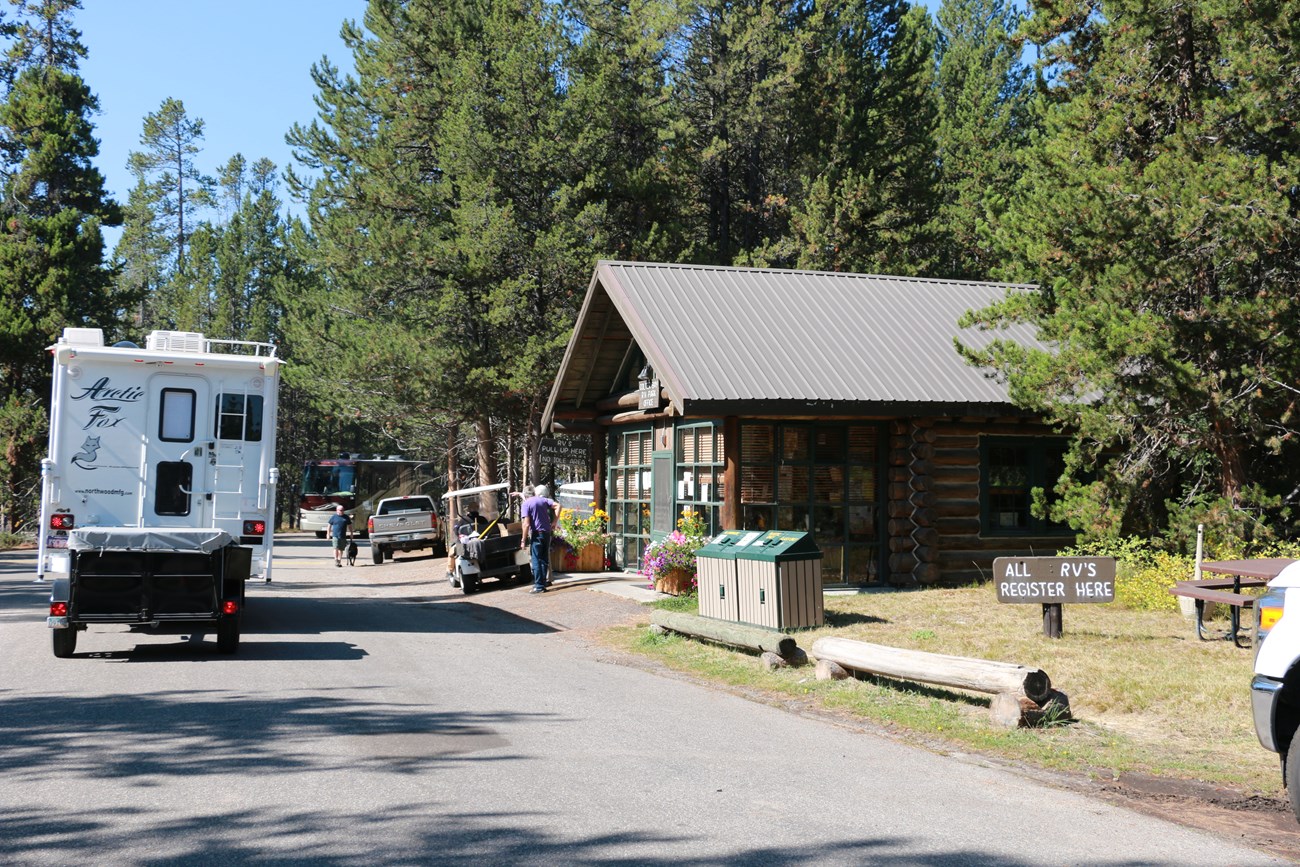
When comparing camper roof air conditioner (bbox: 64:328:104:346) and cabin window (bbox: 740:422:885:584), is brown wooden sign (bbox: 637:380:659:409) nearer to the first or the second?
cabin window (bbox: 740:422:885:584)

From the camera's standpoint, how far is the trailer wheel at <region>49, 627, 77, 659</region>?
1255 cm

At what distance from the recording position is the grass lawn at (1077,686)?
8.63 meters

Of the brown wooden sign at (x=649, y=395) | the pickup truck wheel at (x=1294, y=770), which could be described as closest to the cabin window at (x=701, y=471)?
the brown wooden sign at (x=649, y=395)

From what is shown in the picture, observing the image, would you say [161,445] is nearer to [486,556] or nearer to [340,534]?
[486,556]

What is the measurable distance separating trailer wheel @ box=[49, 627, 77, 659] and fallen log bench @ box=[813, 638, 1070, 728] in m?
8.24

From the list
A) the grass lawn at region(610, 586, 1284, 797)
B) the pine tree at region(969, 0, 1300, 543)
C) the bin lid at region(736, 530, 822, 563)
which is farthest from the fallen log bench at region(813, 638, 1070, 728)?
the pine tree at region(969, 0, 1300, 543)

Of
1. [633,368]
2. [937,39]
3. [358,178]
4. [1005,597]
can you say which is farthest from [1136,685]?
[937,39]

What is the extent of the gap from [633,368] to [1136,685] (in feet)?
46.6

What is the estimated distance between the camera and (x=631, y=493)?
23.5 meters

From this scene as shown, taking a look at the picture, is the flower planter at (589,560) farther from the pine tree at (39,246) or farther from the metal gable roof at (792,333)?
the pine tree at (39,246)

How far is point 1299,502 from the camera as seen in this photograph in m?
16.4

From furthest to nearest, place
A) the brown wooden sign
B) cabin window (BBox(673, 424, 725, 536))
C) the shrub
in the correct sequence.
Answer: the brown wooden sign
cabin window (BBox(673, 424, 725, 536))
the shrub

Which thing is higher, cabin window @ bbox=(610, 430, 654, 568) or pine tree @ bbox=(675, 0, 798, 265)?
pine tree @ bbox=(675, 0, 798, 265)

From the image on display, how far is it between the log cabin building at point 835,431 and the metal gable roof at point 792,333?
0.04 metres
